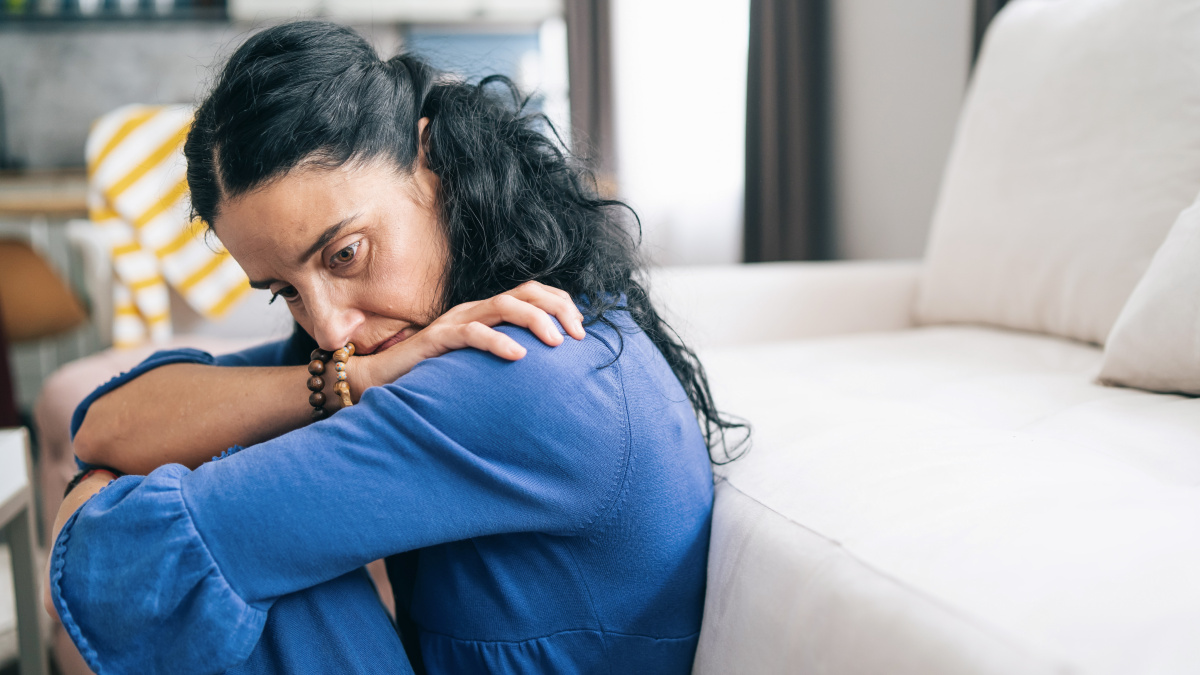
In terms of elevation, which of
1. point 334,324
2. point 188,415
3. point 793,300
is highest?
point 334,324

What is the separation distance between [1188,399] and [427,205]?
796 millimetres

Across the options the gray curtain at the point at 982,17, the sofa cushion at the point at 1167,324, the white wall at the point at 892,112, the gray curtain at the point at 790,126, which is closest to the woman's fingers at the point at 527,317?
the sofa cushion at the point at 1167,324

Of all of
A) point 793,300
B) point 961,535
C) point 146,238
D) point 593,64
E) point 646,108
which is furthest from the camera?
point 593,64

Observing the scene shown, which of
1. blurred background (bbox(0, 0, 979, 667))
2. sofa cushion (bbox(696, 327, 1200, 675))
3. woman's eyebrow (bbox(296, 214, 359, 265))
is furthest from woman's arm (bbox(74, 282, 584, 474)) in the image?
blurred background (bbox(0, 0, 979, 667))

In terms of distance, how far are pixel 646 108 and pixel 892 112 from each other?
1145 mm

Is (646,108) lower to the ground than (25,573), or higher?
higher

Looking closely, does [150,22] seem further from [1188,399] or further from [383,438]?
[1188,399]

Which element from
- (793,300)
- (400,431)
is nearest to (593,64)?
(793,300)

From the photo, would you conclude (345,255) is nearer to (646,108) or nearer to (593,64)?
(646,108)

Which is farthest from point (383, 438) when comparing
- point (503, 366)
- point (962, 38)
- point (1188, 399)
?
point (962, 38)

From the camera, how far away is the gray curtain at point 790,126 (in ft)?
7.99

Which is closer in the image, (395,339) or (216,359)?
(395,339)

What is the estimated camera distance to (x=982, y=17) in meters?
1.78

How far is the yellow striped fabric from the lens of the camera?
207 centimetres
